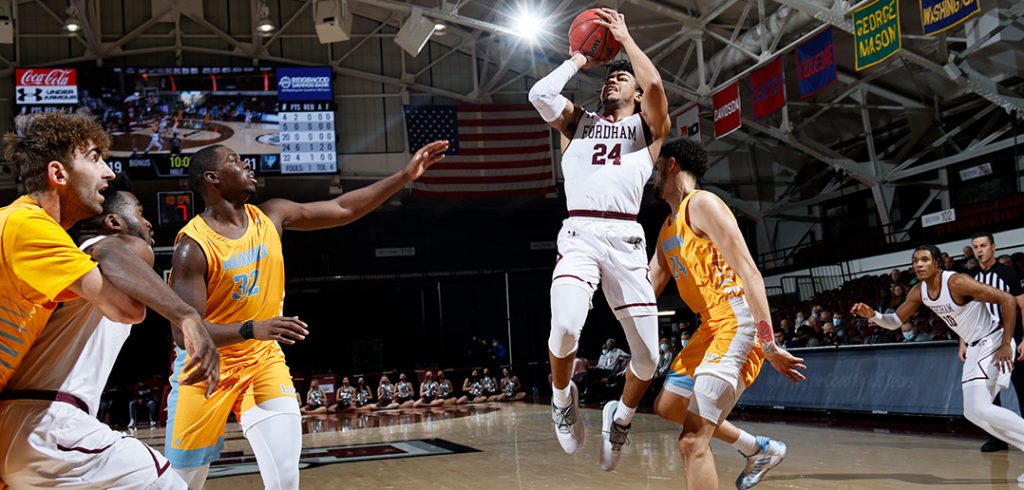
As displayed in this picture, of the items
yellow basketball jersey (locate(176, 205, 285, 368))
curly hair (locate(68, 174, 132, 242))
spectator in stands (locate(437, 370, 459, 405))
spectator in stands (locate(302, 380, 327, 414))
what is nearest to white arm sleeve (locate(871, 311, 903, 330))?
yellow basketball jersey (locate(176, 205, 285, 368))

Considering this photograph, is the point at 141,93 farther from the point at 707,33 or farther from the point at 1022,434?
the point at 1022,434

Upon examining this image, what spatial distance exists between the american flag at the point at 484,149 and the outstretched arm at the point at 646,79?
1667 centimetres

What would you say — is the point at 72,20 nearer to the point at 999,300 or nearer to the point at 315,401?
A: the point at 315,401

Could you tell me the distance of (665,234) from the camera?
5.14 meters

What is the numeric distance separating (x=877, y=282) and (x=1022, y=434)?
502 inches

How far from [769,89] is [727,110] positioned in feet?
3.44

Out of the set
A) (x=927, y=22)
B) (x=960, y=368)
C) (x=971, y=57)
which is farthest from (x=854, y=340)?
(x=971, y=57)

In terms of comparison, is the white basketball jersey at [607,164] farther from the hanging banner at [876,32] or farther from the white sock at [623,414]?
the hanging banner at [876,32]

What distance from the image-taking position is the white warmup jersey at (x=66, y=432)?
2.78m

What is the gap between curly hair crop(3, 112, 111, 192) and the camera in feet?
9.22

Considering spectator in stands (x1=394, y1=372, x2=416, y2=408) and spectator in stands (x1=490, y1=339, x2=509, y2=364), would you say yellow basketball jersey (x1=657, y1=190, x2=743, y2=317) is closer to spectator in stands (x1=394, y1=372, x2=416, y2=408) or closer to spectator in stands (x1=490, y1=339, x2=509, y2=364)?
spectator in stands (x1=394, y1=372, x2=416, y2=408)

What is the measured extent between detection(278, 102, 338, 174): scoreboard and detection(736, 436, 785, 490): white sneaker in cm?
1615

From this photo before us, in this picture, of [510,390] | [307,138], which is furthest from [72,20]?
[510,390]

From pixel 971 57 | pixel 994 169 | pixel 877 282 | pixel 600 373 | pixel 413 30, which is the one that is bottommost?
pixel 600 373
